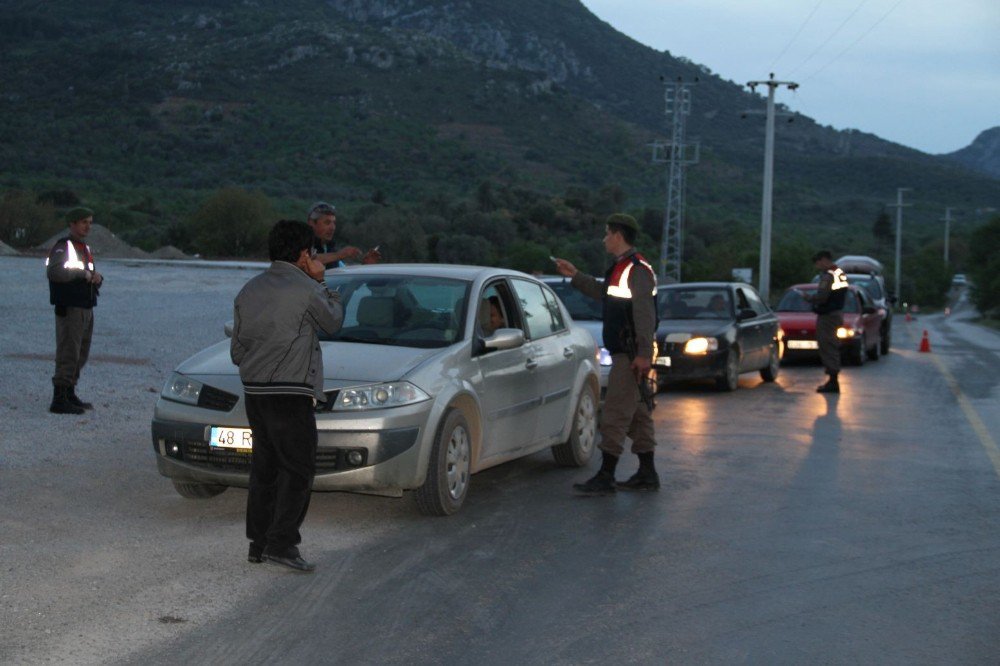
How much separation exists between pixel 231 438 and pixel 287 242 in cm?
152

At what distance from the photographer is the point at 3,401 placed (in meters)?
11.4

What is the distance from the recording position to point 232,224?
53.3m

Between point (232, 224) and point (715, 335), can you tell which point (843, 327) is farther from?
point (232, 224)

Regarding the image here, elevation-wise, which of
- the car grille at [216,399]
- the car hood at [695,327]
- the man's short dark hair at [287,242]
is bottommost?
the car hood at [695,327]

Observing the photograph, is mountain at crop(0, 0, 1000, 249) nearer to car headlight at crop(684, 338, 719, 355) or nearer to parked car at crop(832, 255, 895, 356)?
parked car at crop(832, 255, 895, 356)

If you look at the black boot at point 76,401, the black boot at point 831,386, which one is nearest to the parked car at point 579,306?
the black boot at point 831,386

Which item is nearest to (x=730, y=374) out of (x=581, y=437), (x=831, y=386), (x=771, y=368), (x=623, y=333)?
(x=831, y=386)

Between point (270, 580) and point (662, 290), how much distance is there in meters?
12.4

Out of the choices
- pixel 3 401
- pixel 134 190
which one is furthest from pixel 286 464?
pixel 134 190

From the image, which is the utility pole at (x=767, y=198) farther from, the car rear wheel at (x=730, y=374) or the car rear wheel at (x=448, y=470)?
the car rear wheel at (x=448, y=470)

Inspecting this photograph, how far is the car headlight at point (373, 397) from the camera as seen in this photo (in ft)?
Result: 24.3

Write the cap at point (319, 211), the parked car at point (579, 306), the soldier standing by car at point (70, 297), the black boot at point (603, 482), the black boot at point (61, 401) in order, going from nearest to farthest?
the black boot at point (603, 482) → the cap at point (319, 211) → the soldier standing by car at point (70, 297) → the black boot at point (61, 401) → the parked car at point (579, 306)

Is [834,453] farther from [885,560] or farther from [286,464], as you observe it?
[286,464]

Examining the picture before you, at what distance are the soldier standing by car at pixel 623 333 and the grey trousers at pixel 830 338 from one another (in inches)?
333
